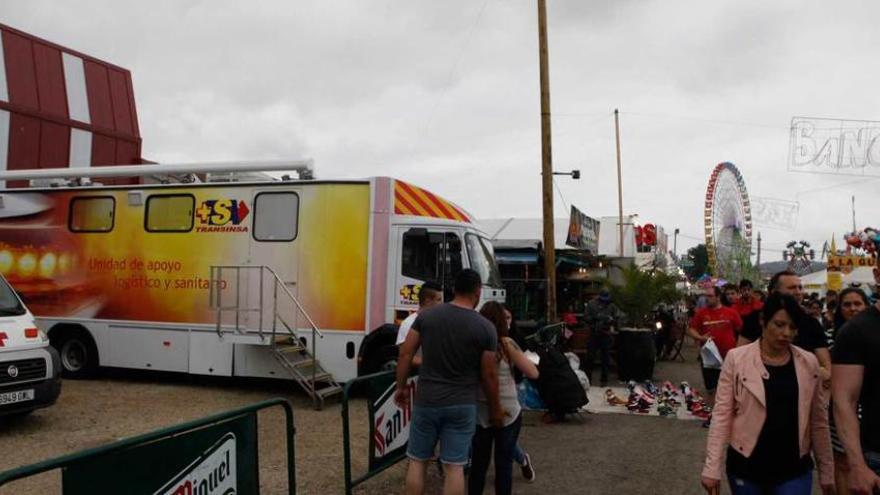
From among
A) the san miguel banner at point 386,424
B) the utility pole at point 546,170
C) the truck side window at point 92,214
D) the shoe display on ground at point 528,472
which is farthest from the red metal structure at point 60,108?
the shoe display on ground at point 528,472

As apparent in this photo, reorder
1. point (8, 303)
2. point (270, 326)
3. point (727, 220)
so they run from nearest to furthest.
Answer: point (8, 303) < point (270, 326) < point (727, 220)

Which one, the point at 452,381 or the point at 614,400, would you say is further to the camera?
the point at 614,400

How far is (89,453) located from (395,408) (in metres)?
3.10

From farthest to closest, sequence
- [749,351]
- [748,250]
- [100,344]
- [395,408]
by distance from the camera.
Result: [748,250]
[100,344]
[395,408]
[749,351]

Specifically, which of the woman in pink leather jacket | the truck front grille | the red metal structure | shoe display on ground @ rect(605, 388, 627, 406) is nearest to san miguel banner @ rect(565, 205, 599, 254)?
shoe display on ground @ rect(605, 388, 627, 406)

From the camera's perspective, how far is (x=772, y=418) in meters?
3.02

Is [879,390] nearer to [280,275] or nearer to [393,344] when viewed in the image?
[393,344]

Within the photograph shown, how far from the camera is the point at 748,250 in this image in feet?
113

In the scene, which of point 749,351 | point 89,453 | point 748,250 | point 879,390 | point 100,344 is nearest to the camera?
point 89,453

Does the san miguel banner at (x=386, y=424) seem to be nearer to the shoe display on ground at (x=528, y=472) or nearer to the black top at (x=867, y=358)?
the shoe display on ground at (x=528, y=472)

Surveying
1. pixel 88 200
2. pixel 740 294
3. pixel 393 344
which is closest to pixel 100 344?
pixel 88 200

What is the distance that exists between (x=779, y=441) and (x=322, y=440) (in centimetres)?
522

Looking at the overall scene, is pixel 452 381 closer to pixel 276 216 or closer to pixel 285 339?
pixel 285 339

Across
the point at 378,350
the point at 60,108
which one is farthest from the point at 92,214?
the point at 60,108
